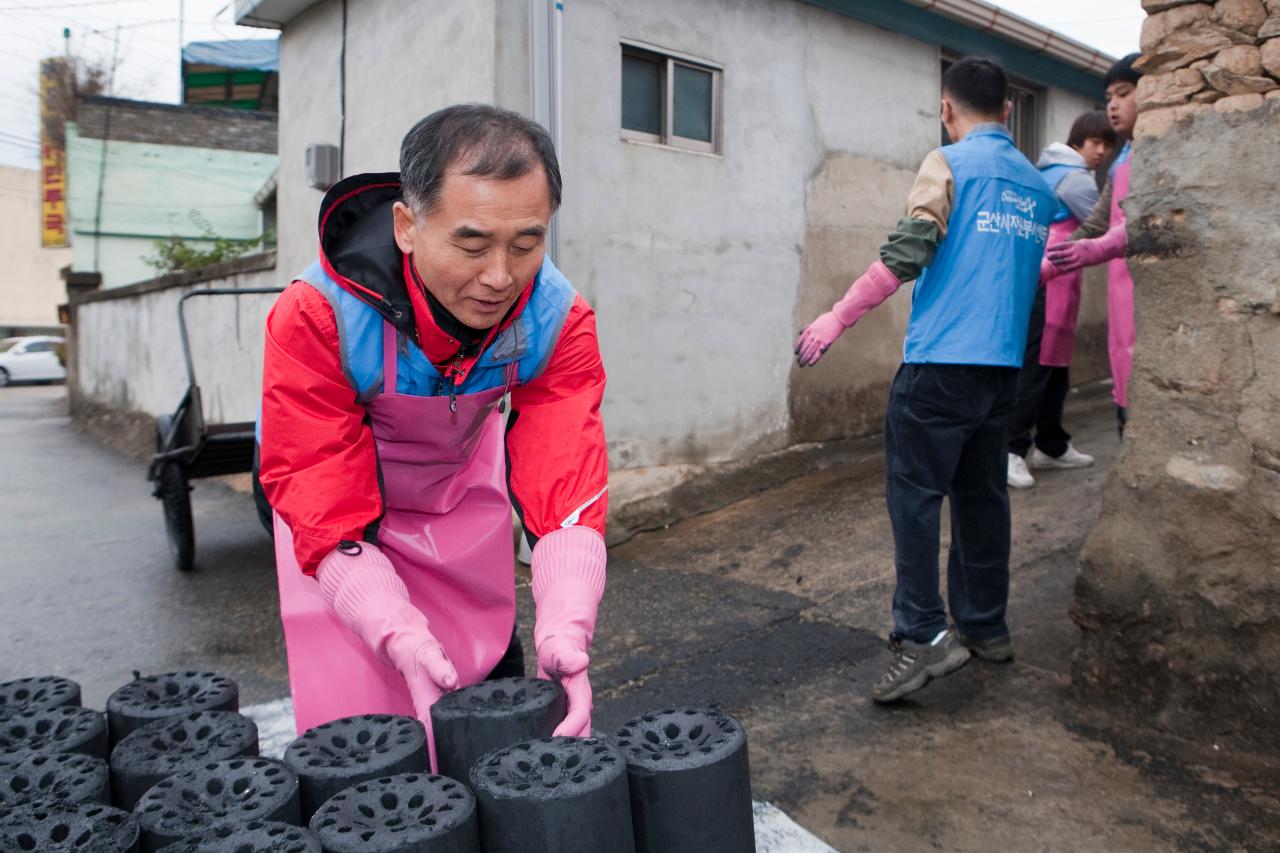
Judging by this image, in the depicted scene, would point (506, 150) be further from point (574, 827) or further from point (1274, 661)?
point (1274, 661)

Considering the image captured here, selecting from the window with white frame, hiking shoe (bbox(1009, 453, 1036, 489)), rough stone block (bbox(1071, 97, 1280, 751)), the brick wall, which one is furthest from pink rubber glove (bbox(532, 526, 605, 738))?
the brick wall

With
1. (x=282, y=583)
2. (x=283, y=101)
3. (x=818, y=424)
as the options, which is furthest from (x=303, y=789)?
(x=283, y=101)

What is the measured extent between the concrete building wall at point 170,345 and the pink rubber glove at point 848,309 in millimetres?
5718

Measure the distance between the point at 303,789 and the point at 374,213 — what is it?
111cm

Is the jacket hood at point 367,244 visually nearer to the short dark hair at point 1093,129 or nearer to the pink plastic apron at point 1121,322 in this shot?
the pink plastic apron at point 1121,322

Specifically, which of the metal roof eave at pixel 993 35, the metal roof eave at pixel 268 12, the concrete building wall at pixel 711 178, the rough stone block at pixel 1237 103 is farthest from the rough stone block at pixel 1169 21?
the metal roof eave at pixel 268 12

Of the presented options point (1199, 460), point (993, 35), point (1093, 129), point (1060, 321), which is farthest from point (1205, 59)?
point (993, 35)

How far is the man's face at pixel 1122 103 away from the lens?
398cm

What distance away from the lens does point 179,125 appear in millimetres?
20750

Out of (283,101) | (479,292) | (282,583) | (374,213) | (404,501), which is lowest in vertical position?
(282,583)

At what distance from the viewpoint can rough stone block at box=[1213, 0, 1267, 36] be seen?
8.75 ft

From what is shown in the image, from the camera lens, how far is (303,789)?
1525mm

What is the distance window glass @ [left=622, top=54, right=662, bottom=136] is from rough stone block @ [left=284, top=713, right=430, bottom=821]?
479 centimetres

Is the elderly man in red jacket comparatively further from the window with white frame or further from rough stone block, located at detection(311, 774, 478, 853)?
the window with white frame
